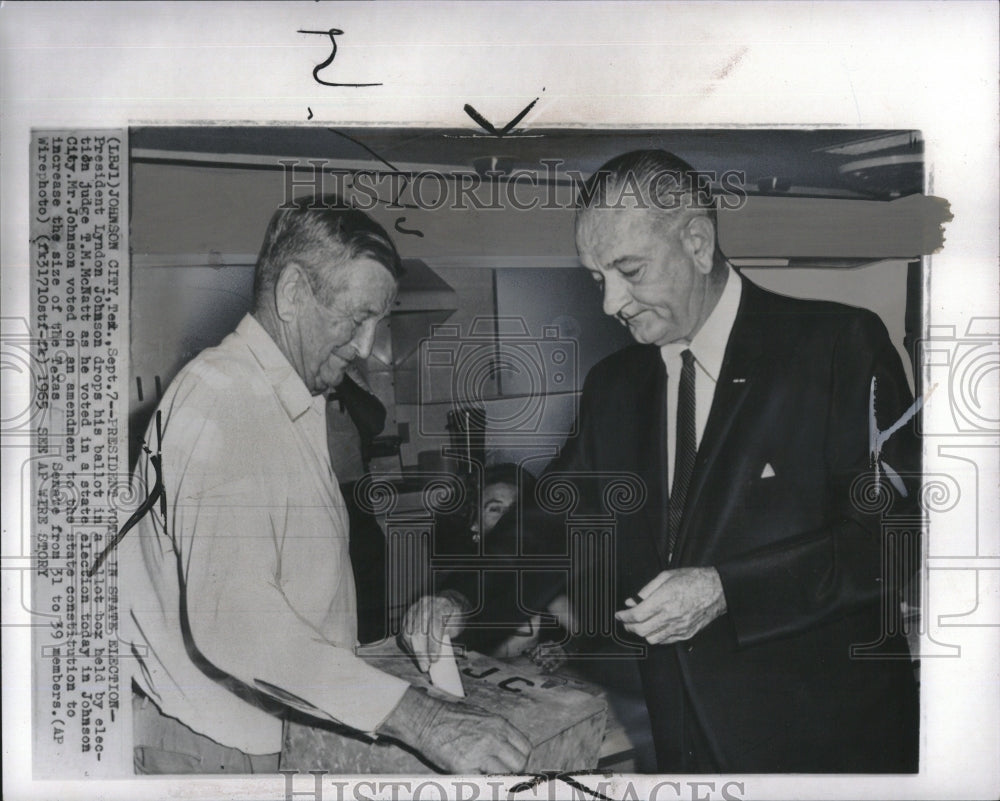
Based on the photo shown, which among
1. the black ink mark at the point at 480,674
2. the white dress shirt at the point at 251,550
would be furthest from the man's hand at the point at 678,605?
the white dress shirt at the point at 251,550

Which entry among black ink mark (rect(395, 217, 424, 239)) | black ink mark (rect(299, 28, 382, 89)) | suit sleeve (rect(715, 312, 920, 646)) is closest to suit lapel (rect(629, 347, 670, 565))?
suit sleeve (rect(715, 312, 920, 646))

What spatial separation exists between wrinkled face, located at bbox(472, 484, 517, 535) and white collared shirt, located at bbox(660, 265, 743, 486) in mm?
331

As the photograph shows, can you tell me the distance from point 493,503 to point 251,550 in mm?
500

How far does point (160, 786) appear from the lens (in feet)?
5.75

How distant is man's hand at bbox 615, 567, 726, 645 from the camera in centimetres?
172

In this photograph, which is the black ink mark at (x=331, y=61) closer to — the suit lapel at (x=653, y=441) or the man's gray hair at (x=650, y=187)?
the man's gray hair at (x=650, y=187)

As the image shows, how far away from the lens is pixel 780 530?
1.71 meters

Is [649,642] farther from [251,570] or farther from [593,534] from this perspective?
[251,570]

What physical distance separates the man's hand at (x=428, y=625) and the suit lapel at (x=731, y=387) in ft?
1.57

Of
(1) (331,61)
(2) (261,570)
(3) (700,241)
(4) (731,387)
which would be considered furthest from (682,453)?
(1) (331,61)

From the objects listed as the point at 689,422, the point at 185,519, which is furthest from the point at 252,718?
the point at 689,422

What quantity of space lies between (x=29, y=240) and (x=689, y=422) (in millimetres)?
1412

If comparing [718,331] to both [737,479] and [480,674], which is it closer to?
[737,479]

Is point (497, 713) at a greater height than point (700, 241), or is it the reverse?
point (700, 241)
